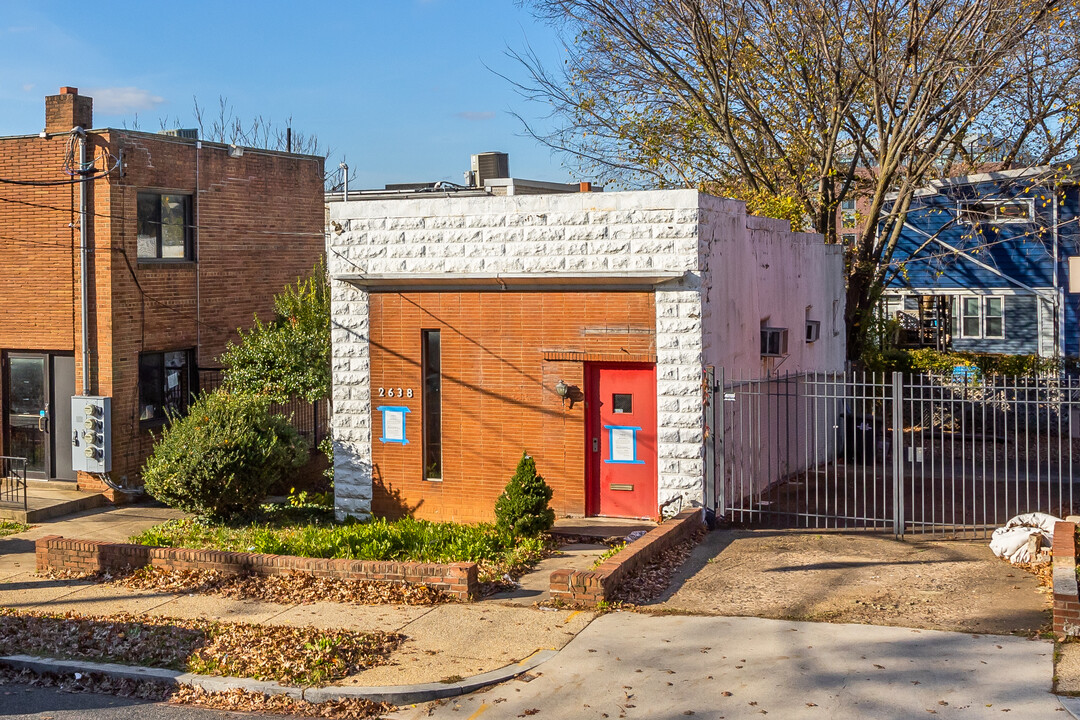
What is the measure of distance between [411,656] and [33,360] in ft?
42.9

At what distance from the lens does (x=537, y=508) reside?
1363cm

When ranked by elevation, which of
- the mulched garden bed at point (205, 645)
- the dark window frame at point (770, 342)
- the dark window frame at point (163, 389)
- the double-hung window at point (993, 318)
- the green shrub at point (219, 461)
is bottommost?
the mulched garden bed at point (205, 645)

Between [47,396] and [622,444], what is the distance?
36.6 ft

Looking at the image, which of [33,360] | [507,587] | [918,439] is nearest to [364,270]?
[507,587]

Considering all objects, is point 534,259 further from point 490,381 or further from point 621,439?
point 621,439

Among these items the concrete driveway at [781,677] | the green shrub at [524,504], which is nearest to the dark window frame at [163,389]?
the green shrub at [524,504]

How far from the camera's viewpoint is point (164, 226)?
65.5 ft

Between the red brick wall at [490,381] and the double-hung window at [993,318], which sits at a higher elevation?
the double-hung window at [993,318]

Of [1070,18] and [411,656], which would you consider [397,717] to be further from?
[1070,18]

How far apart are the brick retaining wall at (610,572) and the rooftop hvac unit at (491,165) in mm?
18854

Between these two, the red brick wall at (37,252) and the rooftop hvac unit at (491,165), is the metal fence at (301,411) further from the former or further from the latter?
the rooftop hvac unit at (491,165)

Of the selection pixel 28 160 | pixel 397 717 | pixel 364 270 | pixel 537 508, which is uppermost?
pixel 28 160

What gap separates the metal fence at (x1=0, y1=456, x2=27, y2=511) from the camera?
17859 millimetres

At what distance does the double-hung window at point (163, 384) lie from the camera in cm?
1958
